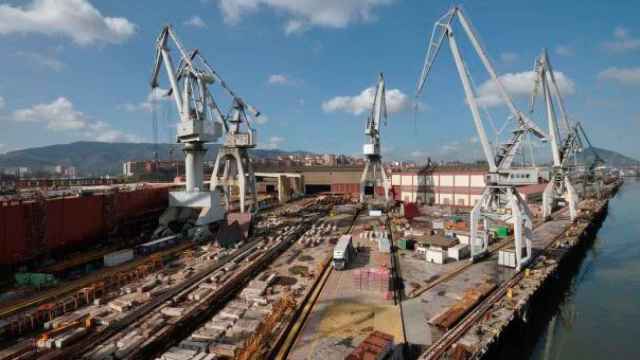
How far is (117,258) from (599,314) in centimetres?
3701

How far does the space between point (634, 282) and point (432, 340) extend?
85.4 ft

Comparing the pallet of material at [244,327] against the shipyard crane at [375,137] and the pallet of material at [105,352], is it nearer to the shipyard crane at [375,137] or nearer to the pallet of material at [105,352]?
the pallet of material at [105,352]

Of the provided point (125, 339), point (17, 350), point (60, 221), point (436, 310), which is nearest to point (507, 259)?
point (436, 310)

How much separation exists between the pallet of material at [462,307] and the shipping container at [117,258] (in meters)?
24.2

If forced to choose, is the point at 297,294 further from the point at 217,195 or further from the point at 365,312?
the point at 217,195

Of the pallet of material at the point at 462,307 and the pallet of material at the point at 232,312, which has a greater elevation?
the pallet of material at the point at 462,307

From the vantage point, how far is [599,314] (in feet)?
72.5

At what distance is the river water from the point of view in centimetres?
1783

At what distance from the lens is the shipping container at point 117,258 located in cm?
2470

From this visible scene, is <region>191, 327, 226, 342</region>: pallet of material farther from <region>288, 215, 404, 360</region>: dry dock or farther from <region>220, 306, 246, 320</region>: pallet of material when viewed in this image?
<region>288, 215, 404, 360</region>: dry dock

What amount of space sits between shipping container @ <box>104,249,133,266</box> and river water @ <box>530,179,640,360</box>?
29.8m

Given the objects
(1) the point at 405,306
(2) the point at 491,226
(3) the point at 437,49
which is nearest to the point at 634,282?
(2) the point at 491,226

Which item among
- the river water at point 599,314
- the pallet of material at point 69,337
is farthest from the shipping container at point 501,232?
the pallet of material at point 69,337

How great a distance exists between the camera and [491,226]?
36219 mm
